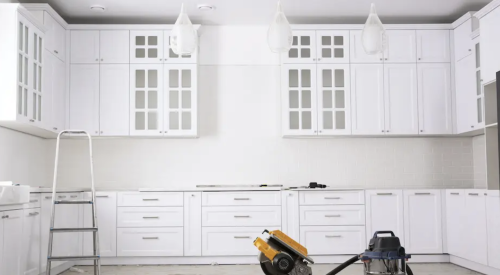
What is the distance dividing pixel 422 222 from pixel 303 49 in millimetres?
2406

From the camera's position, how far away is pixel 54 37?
21.1ft

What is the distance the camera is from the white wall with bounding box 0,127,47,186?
577cm

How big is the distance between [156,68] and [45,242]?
237cm

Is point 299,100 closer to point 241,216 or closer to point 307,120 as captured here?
point 307,120

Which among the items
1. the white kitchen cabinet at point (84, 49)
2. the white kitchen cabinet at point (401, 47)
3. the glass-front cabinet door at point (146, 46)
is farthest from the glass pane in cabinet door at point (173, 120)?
the white kitchen cabinet at point (401, 47)

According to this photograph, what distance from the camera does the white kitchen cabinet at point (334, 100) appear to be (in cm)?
689

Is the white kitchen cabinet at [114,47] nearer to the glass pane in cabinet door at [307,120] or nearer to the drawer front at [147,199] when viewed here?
the drawer front at [147,199]

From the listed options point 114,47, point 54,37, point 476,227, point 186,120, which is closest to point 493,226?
point 476,227

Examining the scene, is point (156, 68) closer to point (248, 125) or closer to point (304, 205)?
point (248, 125)

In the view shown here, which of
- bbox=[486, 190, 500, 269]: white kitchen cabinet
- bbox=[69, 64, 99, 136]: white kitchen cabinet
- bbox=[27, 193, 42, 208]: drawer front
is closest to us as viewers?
bbox=[27, 193, 42, 208]: drawer front

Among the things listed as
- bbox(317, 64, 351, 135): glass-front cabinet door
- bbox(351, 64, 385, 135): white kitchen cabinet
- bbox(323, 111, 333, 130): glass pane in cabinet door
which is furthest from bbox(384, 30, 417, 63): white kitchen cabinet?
bbox(323, 111, 333, 130): glass pane in cabinet door

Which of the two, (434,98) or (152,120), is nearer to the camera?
(152,120)

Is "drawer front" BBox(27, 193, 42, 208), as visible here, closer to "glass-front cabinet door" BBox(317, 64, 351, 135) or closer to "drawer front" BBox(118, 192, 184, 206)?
"drawer front" BBox(118, 192, 184, 206)

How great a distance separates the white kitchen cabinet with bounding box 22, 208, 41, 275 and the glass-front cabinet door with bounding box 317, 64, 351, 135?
3.27m
